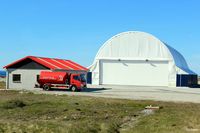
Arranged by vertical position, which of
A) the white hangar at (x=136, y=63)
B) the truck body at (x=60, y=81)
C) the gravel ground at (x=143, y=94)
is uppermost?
the white hangar at (x=136, y=63)

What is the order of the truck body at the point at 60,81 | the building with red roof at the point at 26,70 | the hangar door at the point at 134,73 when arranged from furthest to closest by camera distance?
the hangar door at the point at 134,73 → the building with red roof at the point at 26,70 → the truck body at the point at 60,81

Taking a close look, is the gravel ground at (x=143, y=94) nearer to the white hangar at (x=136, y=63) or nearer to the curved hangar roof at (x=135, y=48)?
the white hangar at (x=136, y=63)

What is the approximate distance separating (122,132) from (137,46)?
51.7 m

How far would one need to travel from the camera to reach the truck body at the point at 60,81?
44969 millimetres

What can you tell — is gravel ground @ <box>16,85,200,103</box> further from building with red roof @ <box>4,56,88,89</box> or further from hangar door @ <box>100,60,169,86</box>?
hangar door @ <box>100,60,169,86</box>

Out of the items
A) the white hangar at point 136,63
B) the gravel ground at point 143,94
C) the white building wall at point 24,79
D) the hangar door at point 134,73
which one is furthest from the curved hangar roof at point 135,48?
the white building wall at point 24,79

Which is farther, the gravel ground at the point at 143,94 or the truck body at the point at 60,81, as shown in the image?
the truck body at the point at 60,81

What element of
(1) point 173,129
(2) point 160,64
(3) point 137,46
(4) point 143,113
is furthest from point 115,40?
(1) point 173,129

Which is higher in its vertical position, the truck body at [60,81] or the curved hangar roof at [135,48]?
the curved hangar roof at [135,48]

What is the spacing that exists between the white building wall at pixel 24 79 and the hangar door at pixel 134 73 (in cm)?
1945

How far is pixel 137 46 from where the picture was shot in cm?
6688

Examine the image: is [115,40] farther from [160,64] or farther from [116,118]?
[116,118]

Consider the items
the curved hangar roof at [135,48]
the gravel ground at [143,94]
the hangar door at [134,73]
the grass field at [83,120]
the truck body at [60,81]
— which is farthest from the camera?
the curved hangar roof at [135,48]

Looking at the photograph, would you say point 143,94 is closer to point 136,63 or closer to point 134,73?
point 134,73
